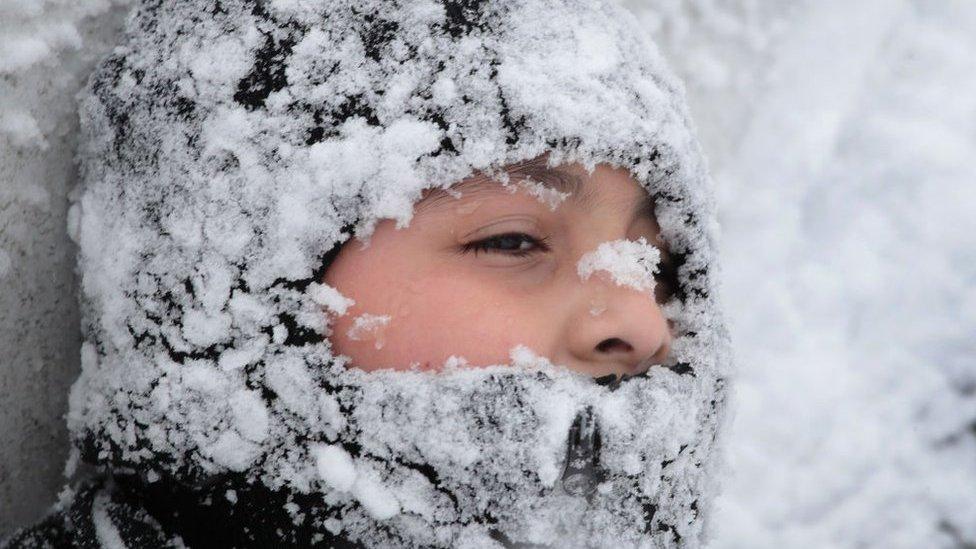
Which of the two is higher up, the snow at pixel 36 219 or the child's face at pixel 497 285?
the snow at pixel 36 219

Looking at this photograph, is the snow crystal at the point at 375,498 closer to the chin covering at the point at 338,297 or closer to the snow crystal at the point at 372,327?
the chin covering at the point at 338,297

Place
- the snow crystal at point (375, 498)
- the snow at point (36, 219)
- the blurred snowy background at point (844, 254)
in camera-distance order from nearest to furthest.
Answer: the snow crystal at point (375, 498)
the snow at point (36, 219)
the blurred snowy background at point (844, 254)

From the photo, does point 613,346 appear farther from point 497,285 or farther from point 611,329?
point 497,285

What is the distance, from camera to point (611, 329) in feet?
2.78

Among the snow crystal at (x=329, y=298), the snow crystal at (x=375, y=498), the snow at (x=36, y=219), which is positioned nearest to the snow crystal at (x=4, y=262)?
the snow at (x=36, y=219)

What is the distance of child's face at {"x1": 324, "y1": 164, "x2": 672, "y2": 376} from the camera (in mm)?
827

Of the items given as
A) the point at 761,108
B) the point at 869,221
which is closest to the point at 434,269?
the point at 761,108

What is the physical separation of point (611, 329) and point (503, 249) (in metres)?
0.14

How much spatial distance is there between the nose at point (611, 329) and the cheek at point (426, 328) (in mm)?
49

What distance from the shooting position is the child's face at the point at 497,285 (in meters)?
0.83

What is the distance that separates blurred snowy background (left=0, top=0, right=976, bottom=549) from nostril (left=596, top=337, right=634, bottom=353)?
0.74 m

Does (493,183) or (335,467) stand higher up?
(493,183)

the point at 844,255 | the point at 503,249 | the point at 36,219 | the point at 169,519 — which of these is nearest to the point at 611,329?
the point at 503,249

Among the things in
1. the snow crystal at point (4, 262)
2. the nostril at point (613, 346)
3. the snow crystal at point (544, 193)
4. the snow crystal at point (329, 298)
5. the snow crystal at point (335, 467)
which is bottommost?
the snow crystal at point (335, 467)
